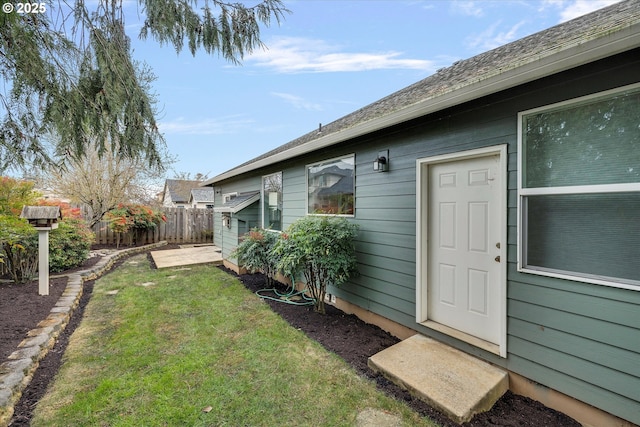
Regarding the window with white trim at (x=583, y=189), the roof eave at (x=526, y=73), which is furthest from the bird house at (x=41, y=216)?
the window with white trim at (x=583, y=189)

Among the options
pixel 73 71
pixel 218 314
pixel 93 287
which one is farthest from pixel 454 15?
pixel 93 287

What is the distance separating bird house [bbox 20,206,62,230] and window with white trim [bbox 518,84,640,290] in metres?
6.44

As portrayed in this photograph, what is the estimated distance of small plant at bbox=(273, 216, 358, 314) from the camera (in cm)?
369

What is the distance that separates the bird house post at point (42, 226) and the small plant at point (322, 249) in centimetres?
386

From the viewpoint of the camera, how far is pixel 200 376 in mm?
2611

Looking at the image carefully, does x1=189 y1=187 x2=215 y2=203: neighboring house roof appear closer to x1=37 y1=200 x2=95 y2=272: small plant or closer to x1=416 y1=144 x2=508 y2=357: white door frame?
x1=37 y1=200 x2=95 y2=272: small plant

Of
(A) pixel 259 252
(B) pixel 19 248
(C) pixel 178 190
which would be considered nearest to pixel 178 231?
(B) pixel 19 248

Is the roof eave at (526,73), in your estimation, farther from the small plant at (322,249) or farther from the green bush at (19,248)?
the green bush at (19,248)

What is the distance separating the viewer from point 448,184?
3.04 metres

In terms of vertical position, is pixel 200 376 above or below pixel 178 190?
below

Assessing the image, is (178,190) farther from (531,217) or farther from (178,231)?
(531,217)

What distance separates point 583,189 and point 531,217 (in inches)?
15.3

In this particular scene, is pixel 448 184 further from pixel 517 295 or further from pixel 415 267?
pixel 517 295

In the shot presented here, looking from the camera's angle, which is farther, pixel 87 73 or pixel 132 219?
pixel 132 219
